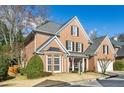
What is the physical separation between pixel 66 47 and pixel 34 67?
12.2ft

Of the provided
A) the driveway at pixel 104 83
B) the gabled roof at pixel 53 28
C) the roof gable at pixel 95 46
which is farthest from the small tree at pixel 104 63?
the gabled roof at pixel 53 28

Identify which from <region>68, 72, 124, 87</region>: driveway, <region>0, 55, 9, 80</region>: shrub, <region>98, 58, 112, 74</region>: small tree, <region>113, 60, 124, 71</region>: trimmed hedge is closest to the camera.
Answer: <region>68, 72, 124, 87</region>: driveway

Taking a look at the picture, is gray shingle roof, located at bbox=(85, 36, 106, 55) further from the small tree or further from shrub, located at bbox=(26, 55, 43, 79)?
shrub, located at bbox=(26, 55, 43, 79)

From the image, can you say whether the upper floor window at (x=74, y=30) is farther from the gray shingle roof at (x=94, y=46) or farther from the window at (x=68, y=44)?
the gray shingle roof at (x=94, y=46)

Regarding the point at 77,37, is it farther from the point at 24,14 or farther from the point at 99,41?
the point at 24,14

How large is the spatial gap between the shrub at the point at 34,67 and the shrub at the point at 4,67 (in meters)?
1.69

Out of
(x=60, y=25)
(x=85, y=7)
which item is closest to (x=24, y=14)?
(x=60, y=25)

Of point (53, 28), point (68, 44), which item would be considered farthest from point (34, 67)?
point (68, 44)

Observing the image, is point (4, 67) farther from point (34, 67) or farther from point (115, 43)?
point (115, 43)

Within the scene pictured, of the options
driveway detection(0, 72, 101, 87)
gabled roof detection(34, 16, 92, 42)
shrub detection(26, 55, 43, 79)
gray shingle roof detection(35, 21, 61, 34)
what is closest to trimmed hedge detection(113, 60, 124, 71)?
driveway detection(0, 72, 101, 87)

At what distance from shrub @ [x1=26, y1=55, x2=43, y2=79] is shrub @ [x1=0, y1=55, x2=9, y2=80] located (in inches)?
66.4

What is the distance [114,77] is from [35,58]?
18.1ft

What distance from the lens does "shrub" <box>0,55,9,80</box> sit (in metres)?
18.3

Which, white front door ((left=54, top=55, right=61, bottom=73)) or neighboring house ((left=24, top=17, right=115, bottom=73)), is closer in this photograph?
neighboring house ((left=24, top=17, right=115, bottom=73))
